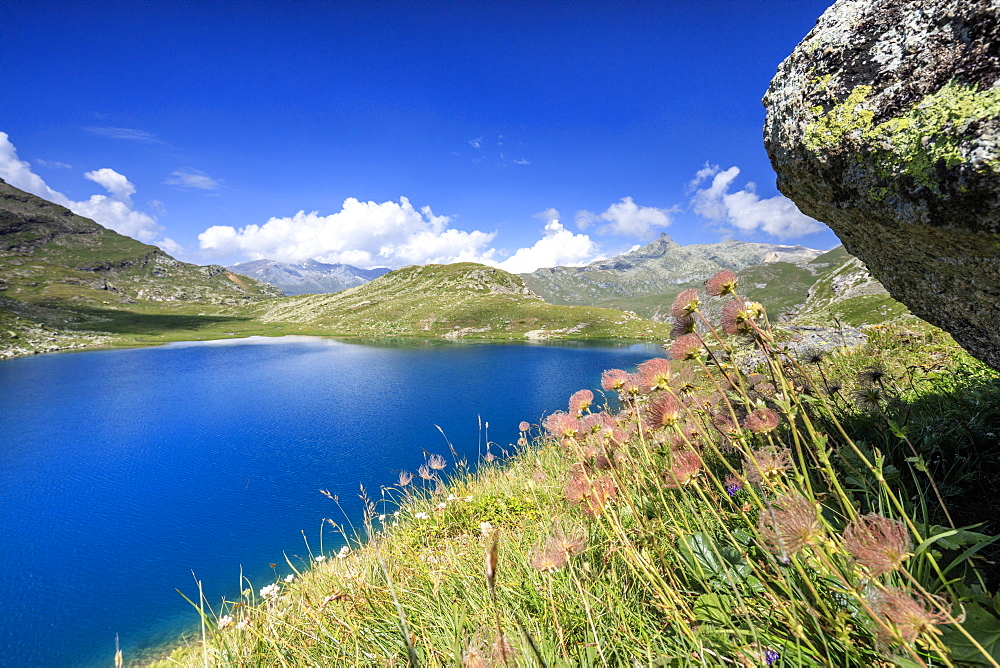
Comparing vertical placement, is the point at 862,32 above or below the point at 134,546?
above

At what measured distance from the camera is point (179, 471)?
953 inches

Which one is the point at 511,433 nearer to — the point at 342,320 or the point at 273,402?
the point at 273,402

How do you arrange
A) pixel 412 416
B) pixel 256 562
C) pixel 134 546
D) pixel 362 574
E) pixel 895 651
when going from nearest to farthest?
pixel 895 651 → pixel 362 574 → pixel 256 562 → pixel 134 546 → pixel 412 416

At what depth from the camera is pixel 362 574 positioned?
11.8 feet

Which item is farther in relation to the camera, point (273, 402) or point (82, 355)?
point (82, 355)

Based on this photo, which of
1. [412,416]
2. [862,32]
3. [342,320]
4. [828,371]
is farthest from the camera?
[342,320]

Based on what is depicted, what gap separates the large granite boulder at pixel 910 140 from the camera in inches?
73.6

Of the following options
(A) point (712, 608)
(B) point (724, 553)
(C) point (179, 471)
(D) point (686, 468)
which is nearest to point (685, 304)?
(D) point (686, 468)

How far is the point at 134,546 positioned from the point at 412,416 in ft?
66.0

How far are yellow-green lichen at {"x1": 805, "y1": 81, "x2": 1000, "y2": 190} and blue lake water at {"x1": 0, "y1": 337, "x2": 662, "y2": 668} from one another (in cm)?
1667

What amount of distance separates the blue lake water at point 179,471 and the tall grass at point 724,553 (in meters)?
13.6

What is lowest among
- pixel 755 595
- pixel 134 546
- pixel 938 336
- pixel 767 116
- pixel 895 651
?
pixel 134 546

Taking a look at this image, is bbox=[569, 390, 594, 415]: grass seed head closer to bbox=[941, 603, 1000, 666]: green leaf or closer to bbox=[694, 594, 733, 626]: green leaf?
bbox=[694, 594, 733, 626]: green leaf

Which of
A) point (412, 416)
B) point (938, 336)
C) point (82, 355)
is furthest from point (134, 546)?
point (82, 355)
